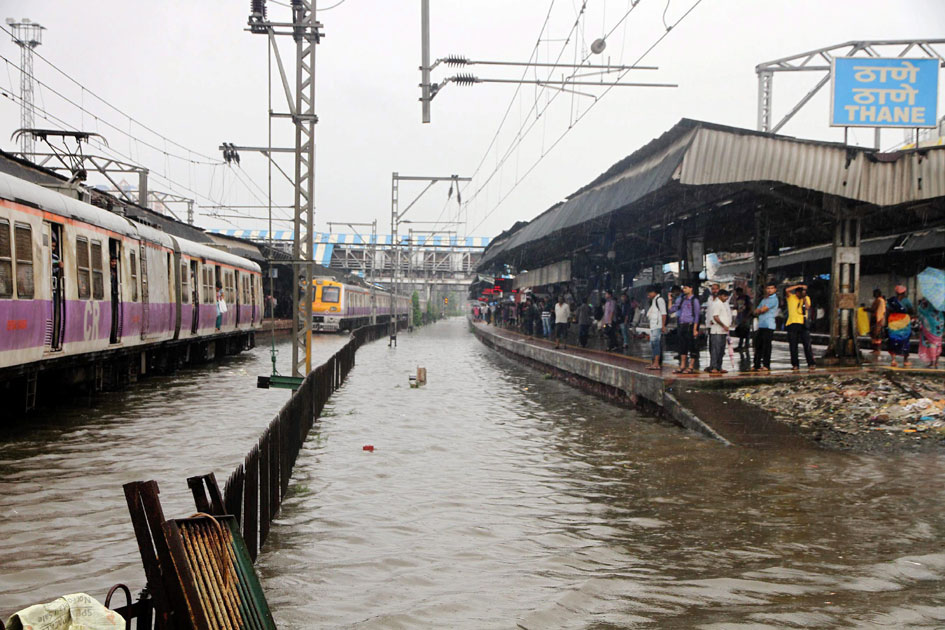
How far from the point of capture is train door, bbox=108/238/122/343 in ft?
50.9

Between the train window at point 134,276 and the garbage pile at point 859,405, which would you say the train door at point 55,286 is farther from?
the garbage pile at point 859,405

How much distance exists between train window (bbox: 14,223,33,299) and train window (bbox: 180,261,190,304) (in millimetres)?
9448

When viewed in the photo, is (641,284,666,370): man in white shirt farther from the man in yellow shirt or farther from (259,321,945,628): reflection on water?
(259,321,945,628): reflection on water

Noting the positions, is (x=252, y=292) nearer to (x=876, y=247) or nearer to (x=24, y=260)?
(x=24, y=260)

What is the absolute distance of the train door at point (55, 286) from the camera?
12367mm

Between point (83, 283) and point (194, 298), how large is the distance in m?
8.53

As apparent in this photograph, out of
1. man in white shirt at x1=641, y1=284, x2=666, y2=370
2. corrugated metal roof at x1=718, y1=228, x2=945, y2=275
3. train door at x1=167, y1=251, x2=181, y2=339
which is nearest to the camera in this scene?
man in white shirt at x1=641, y1=284, x2=666, y2=370

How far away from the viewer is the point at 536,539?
725 cm

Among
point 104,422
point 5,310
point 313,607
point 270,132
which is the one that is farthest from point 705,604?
point 270,132

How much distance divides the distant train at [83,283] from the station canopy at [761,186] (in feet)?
29.7

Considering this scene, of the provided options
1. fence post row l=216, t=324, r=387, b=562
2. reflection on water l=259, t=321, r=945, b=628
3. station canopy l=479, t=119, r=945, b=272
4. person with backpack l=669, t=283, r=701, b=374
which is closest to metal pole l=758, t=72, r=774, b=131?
station canopy l=479, t=119, r=945, b=272

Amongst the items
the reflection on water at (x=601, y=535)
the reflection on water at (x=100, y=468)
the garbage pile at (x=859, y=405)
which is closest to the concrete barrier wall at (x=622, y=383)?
the reflection on water at (x=601, y=535)

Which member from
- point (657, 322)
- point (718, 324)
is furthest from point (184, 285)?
point (718, 324)

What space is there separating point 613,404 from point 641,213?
5.42 m
